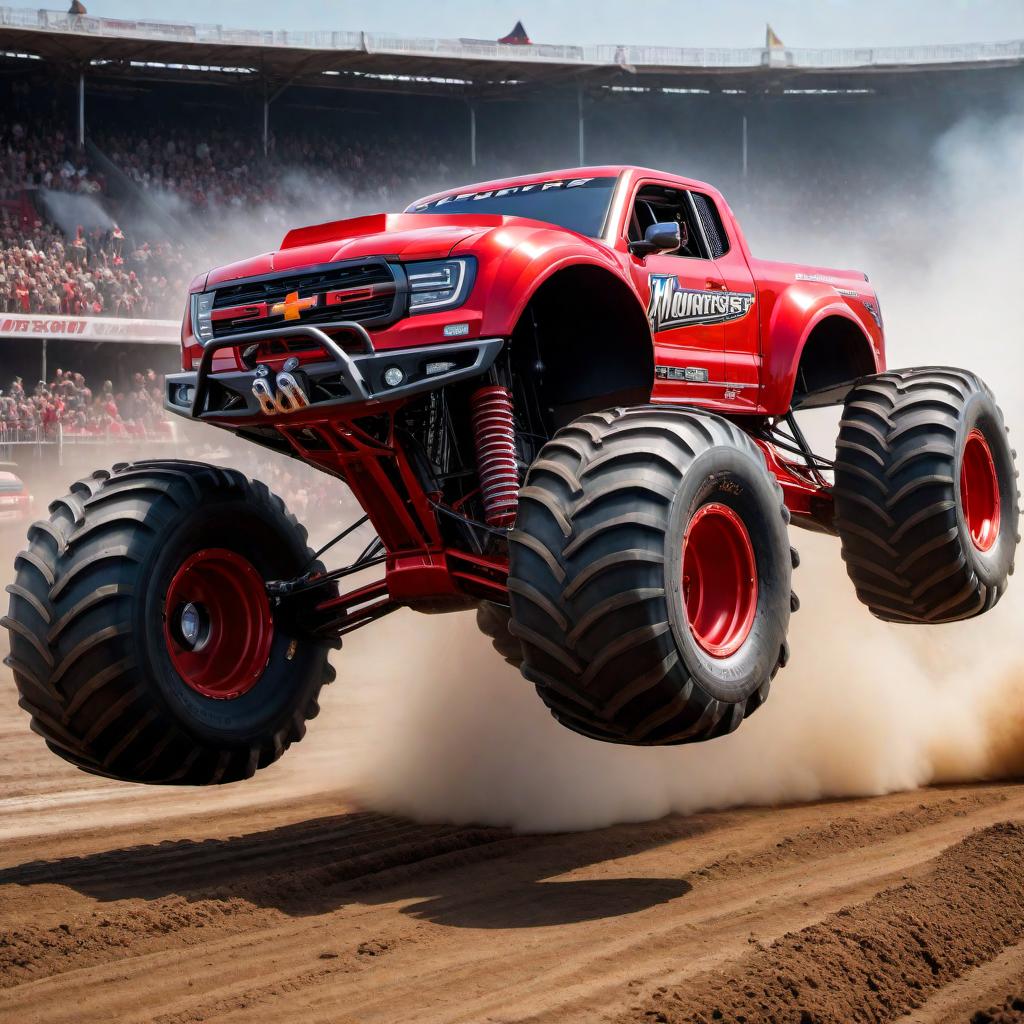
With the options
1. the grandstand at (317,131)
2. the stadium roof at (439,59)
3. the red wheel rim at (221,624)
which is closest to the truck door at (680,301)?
the red wheel rim at (221,624)

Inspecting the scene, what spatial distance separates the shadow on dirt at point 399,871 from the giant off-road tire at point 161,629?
46 centimetres

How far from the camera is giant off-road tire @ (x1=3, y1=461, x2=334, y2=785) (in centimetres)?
586

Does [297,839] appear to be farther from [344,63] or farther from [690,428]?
[344,63]

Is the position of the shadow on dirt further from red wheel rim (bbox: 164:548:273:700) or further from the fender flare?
the fender flare

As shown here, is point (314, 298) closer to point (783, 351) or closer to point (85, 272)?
point (783, 351)

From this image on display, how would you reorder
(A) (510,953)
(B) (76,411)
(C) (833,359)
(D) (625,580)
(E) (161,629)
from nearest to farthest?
(A) (510,953) < (D) (625,580) < (E) (161,629) < (C) (833,359) < (B) (76,411)

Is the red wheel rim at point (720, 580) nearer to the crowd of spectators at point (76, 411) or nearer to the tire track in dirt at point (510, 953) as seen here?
the tire track in dirt at point (510, 953)

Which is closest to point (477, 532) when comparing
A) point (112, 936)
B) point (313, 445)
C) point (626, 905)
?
point (313, 445)

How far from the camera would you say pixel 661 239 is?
6.18 m

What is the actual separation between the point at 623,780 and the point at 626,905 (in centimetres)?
222

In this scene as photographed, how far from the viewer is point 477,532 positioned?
242 inches

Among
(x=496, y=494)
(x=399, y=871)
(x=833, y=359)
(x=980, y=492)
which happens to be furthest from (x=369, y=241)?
(x=980, y=492)

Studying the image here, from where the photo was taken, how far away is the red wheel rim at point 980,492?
26.5ft

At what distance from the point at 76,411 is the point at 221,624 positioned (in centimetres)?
1758
